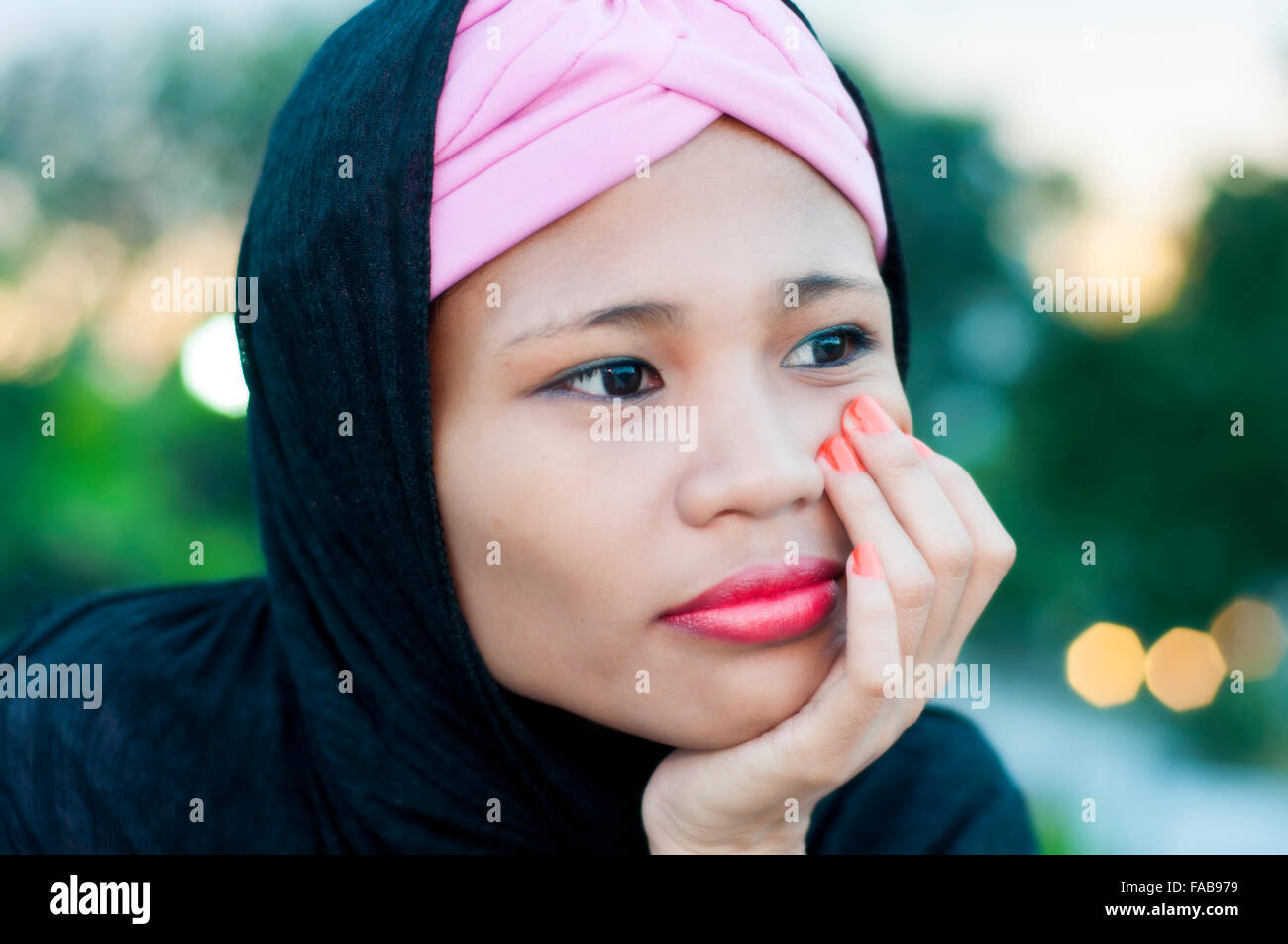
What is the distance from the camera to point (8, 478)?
2973 mm

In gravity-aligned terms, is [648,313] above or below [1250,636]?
above

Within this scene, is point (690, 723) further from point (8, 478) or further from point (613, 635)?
point (8, 478)

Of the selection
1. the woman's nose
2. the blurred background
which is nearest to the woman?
the woman's nose

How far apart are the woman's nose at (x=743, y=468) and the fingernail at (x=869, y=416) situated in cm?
16

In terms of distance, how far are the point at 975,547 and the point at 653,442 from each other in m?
0.52

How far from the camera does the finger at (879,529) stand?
4.30 ft

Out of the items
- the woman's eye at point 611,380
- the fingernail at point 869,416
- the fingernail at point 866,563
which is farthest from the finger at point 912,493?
the woman's eye at point 611,380

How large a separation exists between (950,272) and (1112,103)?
0.64 meters

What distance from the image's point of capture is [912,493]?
53.8 inches

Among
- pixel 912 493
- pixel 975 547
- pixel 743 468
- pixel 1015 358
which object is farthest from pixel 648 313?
pixel 1015 358

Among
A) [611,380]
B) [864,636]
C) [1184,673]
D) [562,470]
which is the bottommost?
[1184,673]

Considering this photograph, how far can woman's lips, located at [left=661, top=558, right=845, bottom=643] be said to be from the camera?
124 cm

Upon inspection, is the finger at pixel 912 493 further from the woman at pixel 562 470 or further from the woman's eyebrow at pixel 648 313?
the woman's eyebrow at pixel 648 313

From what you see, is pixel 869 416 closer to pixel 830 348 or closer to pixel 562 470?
pixel 830 348
